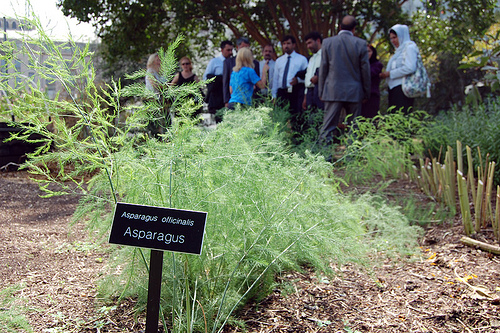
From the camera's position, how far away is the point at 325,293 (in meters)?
2.26

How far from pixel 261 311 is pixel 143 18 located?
31.5ft

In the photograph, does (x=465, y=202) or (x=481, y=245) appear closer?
(x=481, y=245)

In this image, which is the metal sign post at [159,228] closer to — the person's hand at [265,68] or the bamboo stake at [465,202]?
the bamboo stake at [465,202]

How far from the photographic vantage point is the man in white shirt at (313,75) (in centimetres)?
588

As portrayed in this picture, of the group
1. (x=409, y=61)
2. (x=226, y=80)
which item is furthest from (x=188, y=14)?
(x=409, y=61)

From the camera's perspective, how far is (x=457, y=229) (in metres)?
3.08

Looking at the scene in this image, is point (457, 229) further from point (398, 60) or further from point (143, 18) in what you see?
point (143, 18)

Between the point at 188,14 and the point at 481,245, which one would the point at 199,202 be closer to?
the point at 481,245

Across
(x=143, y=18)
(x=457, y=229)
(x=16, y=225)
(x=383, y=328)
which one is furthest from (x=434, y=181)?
(x=143, y=18)

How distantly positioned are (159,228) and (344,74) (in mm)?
4146

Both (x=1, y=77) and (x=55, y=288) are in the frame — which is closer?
(x=1, y=77)

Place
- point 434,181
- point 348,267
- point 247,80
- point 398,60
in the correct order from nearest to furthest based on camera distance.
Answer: point 348,267, point 434,181, point 247,80, point 398,60

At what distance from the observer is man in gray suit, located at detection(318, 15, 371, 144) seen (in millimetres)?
5164

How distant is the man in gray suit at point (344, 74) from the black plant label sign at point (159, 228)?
382 centimetres
